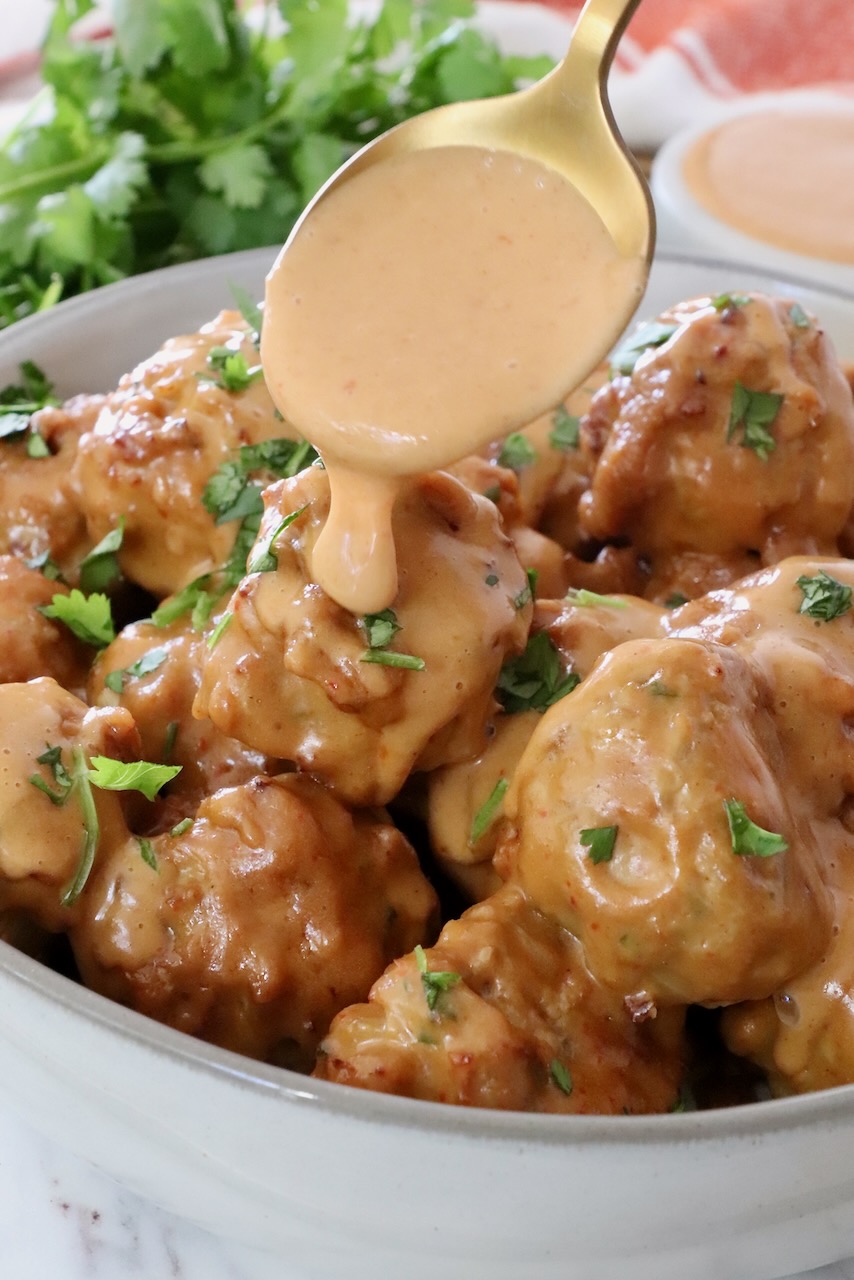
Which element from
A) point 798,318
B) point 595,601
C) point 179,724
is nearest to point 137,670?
point 179,724

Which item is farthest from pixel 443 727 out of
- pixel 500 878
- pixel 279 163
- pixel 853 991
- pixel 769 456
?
pixel 279 163

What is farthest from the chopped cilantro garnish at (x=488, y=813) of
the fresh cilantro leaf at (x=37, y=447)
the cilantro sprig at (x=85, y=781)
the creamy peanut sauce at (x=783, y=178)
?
the creamy peanut sauce at (x=783, y=178)

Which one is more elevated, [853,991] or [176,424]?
[176,424]

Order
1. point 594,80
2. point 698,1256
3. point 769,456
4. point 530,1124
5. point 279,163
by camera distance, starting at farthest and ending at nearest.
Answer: point 279,163 → point 769,456 → point 594,80 → point 698,1256 → point 530,1124

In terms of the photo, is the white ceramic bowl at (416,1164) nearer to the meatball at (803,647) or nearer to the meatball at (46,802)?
the meatball at (46,802)

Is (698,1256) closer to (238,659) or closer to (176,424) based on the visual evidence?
(238,659)

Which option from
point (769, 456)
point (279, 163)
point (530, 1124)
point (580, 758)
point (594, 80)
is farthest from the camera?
point (279, 163)

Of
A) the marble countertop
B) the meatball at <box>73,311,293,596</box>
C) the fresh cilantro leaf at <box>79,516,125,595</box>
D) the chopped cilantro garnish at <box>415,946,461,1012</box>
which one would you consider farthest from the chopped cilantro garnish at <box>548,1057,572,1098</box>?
the fresh cilantro leaf at <box>79,516,125,595</box>

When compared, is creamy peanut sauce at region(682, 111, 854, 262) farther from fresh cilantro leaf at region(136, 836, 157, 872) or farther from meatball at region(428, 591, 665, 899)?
fresh cilantro leaf at region(136, 836, 157, 872)

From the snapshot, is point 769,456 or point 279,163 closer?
point 769,456
